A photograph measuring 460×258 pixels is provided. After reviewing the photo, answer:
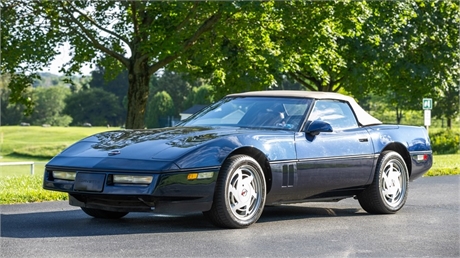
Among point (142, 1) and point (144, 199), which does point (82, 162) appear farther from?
Result: point (142, 1)

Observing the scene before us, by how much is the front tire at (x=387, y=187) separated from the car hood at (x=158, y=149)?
1607mm

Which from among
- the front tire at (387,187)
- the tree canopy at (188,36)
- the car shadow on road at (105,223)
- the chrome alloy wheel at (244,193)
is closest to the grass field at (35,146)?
the tree canopy at (188,36)

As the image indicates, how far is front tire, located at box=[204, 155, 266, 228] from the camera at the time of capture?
8.16m

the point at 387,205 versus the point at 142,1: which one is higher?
the point at 142,1


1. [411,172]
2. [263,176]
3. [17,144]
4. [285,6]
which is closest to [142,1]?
[285,6]

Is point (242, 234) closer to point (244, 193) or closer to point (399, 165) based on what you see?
point (244, 193)

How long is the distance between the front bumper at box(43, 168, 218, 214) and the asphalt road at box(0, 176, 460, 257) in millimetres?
226

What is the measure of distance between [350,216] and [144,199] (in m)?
2.90

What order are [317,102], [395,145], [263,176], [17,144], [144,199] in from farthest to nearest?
[17,144] → [395,145] → [317,102] → [263,176] → [144,199]

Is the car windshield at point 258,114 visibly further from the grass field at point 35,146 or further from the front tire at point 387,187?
the grass field at point 35,146

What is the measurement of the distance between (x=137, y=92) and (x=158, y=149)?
1841 cm

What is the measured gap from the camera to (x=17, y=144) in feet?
285

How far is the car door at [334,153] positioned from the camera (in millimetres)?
9125

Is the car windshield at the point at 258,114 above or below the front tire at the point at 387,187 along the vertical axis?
above
